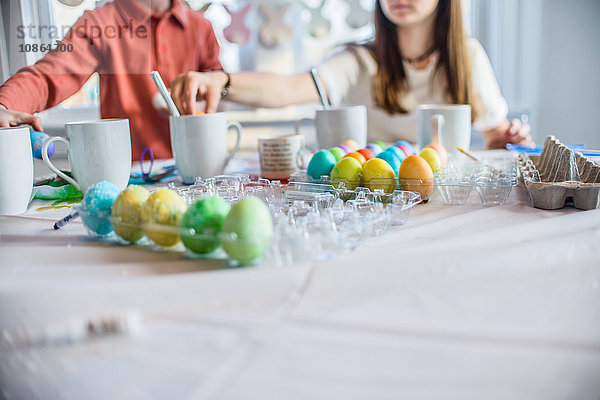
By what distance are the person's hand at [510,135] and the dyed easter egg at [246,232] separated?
93 cm

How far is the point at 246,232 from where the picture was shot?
1.41 feet

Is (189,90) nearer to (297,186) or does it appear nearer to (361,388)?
(297,186)

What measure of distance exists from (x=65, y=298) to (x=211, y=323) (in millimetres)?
122

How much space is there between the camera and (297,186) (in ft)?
2.31

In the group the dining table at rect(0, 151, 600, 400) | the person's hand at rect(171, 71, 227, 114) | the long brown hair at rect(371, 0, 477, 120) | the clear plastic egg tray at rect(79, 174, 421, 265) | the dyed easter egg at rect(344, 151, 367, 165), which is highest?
the long brown hair at rect(371, 0, 477, 120)

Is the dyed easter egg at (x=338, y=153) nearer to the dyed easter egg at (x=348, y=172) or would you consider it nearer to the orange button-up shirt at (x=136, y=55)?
the dyed easter egg at (x=348, y=172)

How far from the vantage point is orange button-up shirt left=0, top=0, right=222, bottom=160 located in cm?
156

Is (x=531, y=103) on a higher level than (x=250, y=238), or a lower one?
higher

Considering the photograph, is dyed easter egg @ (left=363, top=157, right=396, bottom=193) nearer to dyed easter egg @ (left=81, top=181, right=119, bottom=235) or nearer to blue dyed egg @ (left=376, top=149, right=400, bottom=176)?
blue dyed egg @ (left=376, top=149, right=400, bottom=176)

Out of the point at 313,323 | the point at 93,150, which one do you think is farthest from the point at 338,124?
the point at 313,323

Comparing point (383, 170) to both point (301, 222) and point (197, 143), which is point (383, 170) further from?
point (197, 143)

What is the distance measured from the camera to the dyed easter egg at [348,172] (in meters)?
0.70

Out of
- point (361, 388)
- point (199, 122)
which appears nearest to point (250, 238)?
point (361, 388)

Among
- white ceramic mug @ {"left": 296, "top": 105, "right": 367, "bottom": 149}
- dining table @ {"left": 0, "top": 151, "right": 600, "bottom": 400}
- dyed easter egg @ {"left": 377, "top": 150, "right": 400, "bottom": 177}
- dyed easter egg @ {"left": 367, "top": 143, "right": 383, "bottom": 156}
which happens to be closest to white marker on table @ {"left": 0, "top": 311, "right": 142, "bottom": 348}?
dining table @ {"left": 0, "top": 151, "right": 600, "bottom": 400}
